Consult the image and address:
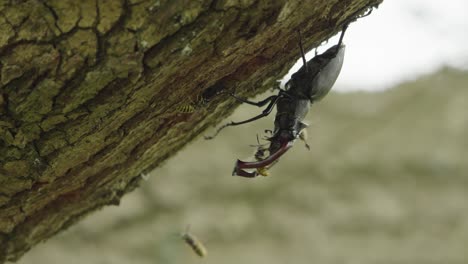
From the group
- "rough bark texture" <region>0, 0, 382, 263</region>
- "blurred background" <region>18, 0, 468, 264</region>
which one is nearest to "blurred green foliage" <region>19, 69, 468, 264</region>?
"blurred background" <region>18, 0, 468, 264</region>

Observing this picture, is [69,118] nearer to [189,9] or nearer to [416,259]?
[189,9]

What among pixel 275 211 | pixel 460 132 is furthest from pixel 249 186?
pixel 460 132

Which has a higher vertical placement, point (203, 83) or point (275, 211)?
point (275, 211)

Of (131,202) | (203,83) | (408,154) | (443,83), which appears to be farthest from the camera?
(443,83)

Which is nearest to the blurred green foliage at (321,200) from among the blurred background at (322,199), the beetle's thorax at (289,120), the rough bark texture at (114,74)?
the blurred background at (322,199)

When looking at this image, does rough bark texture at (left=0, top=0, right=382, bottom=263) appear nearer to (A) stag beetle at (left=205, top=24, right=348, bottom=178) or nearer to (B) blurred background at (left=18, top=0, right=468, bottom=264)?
(A) stag beetle at (left=205, top=24, right=348, bottom=178)

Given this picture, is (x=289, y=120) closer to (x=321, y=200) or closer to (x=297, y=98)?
(x=297, y=98)

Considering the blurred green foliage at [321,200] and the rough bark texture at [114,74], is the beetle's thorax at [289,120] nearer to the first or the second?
the rough bark texture at [114,74]
